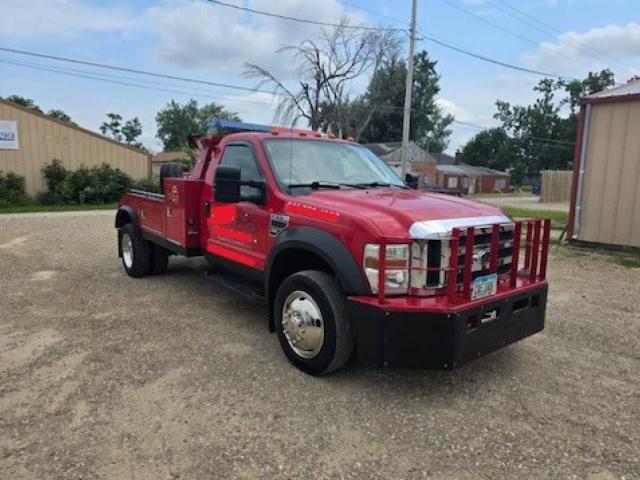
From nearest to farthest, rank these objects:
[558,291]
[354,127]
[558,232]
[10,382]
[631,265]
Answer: [10,382], [558,291], [631,265], [558,232], [354,127]

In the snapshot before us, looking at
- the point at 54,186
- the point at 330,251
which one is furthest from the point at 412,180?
the point at 54,186

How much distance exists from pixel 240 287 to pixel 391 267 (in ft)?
6.62

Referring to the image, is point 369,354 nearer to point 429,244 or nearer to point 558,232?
point 429,244

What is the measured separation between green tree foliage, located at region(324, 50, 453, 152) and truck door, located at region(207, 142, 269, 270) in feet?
135

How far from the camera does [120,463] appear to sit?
288 cm

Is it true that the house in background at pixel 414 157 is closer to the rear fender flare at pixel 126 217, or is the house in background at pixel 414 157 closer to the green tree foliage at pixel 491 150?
the green tree foliage at pixel 491 150

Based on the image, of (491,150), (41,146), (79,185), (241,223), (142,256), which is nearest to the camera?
(241,223)

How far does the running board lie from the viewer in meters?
4.68

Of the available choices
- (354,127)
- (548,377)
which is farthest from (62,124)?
(354,127)

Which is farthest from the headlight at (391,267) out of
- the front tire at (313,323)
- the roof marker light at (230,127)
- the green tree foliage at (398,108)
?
the green tree foliage at (398,108)

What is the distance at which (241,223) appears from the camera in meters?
4.88

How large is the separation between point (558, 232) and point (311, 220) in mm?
11259

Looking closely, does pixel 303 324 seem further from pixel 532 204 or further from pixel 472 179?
pixel 472 179

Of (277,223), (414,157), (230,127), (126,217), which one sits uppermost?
(414,157)
